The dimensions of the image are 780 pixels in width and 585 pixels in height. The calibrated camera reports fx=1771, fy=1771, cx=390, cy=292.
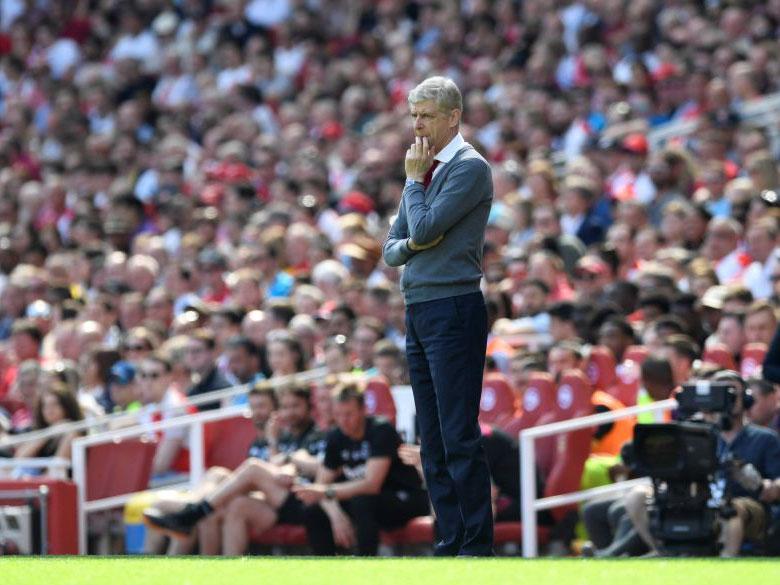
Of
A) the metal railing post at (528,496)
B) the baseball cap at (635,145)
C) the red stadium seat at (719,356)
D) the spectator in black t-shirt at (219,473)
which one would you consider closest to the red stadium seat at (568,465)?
the metal railing post at (528,496)

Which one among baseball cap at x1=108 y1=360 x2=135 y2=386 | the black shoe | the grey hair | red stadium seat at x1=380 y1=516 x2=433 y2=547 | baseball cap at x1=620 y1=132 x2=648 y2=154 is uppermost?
baseball cap at x1=620 y1=132 x2=648 y2=154

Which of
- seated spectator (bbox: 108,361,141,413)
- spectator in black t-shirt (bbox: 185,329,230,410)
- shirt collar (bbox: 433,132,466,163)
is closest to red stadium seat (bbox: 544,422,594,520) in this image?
spectator in black t-shirt (bbox: 185,329,230,410)

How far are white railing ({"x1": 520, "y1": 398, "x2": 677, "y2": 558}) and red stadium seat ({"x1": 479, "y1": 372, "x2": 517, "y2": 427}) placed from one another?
2.63ft

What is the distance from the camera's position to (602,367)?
11.3m

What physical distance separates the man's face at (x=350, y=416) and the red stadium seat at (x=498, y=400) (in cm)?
93

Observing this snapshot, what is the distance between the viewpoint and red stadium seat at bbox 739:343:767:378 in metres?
10.4

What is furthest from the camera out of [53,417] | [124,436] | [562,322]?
[53,417]

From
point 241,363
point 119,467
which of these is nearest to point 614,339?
point 241,363

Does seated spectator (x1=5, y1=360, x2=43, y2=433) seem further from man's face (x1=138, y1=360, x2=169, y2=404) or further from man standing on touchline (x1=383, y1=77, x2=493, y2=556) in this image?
man standing on touchline (x1=383, y1=77, x2=493, y2=556)

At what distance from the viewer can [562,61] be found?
18.6 meters

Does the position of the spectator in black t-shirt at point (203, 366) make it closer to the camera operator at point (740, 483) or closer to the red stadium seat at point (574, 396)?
the red stadium seat at point (574, 396)

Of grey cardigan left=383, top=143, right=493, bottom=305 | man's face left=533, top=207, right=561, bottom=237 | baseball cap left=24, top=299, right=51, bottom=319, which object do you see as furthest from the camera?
baseball cap left=24, top=299, right=51, bottom=319

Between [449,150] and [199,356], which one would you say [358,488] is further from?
[449,150]

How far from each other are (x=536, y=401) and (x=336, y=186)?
25.6 ft
